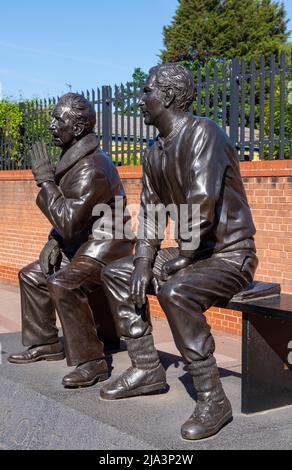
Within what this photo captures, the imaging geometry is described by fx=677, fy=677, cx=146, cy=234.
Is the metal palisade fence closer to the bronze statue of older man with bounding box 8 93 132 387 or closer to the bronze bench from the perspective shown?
the bronze statue of older man with bounding box 8 93 132 387

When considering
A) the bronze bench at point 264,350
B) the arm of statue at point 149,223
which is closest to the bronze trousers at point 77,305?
the arm of statue at point 149,223

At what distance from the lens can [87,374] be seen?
422 centimetres

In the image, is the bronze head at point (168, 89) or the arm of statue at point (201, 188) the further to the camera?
the bronze head at point (168, 89)

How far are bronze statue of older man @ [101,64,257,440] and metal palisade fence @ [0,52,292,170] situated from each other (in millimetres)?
2768

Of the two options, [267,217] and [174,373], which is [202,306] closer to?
Answer: [174,373]

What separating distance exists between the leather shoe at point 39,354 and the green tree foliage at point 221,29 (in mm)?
34377

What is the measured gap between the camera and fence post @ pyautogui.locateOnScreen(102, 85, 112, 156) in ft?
29.0

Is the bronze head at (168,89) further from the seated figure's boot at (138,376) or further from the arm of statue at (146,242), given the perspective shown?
the seated figure's boot at (138,376)

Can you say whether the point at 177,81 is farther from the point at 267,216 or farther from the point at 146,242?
the point at 267,216

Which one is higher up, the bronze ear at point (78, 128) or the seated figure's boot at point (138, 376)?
the bronze ear at point (78, 128)

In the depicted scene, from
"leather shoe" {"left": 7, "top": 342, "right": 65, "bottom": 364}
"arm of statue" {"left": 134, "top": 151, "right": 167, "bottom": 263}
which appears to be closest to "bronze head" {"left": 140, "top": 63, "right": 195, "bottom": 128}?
"arm of statue" {"left": 134, "top": 151, "right": 167, "bottom": 263}

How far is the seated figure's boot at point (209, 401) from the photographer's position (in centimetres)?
330
